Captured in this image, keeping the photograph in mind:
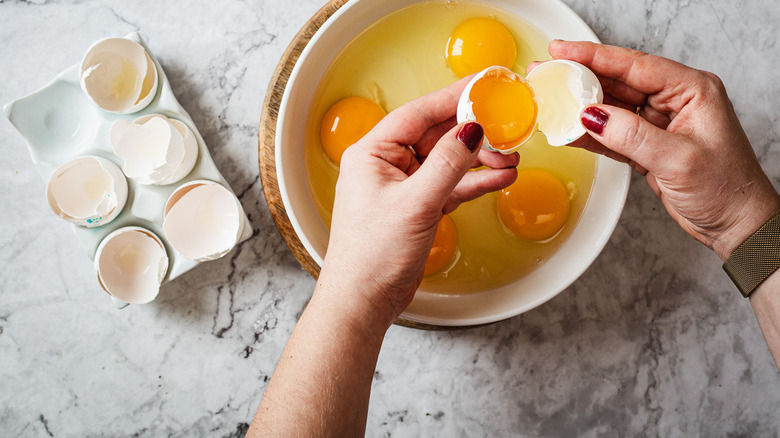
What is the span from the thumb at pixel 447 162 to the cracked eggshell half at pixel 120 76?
3.33 ft

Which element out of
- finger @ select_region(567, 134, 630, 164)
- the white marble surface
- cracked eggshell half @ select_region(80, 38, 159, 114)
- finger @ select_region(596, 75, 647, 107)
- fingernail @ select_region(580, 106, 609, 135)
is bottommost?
the white marble surface

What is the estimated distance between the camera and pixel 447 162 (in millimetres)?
1163

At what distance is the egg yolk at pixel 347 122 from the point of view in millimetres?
1655

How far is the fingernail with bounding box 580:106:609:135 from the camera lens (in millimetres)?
1269

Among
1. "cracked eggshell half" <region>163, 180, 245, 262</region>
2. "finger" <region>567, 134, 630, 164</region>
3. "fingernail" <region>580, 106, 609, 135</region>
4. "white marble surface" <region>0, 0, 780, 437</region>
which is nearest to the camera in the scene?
"fingernail" <region>580, 106, 609, 135</region>

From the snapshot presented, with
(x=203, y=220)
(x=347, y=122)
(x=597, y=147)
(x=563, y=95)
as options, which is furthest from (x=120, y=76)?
(x=597, y=147)

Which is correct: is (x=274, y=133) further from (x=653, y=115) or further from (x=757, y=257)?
(x=757, y=257)

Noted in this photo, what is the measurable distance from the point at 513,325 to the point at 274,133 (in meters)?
1.01

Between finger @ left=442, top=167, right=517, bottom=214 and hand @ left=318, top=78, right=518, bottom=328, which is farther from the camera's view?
finger @ left=442, top=167, right=517, bottom=214

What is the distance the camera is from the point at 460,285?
5.70 ft

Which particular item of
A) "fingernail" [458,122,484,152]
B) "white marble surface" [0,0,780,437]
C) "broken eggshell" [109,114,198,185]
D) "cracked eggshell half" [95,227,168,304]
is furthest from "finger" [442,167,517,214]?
"cracked eggshell half" [95,227,168,304]

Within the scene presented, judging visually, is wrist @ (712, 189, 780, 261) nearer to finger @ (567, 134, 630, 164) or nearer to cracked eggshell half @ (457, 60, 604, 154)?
finger @ (567, 134, 630, 164)

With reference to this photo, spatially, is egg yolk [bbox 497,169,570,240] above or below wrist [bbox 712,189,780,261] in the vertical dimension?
below

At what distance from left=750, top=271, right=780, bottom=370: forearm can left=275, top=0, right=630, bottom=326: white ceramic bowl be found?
1.43 ft
